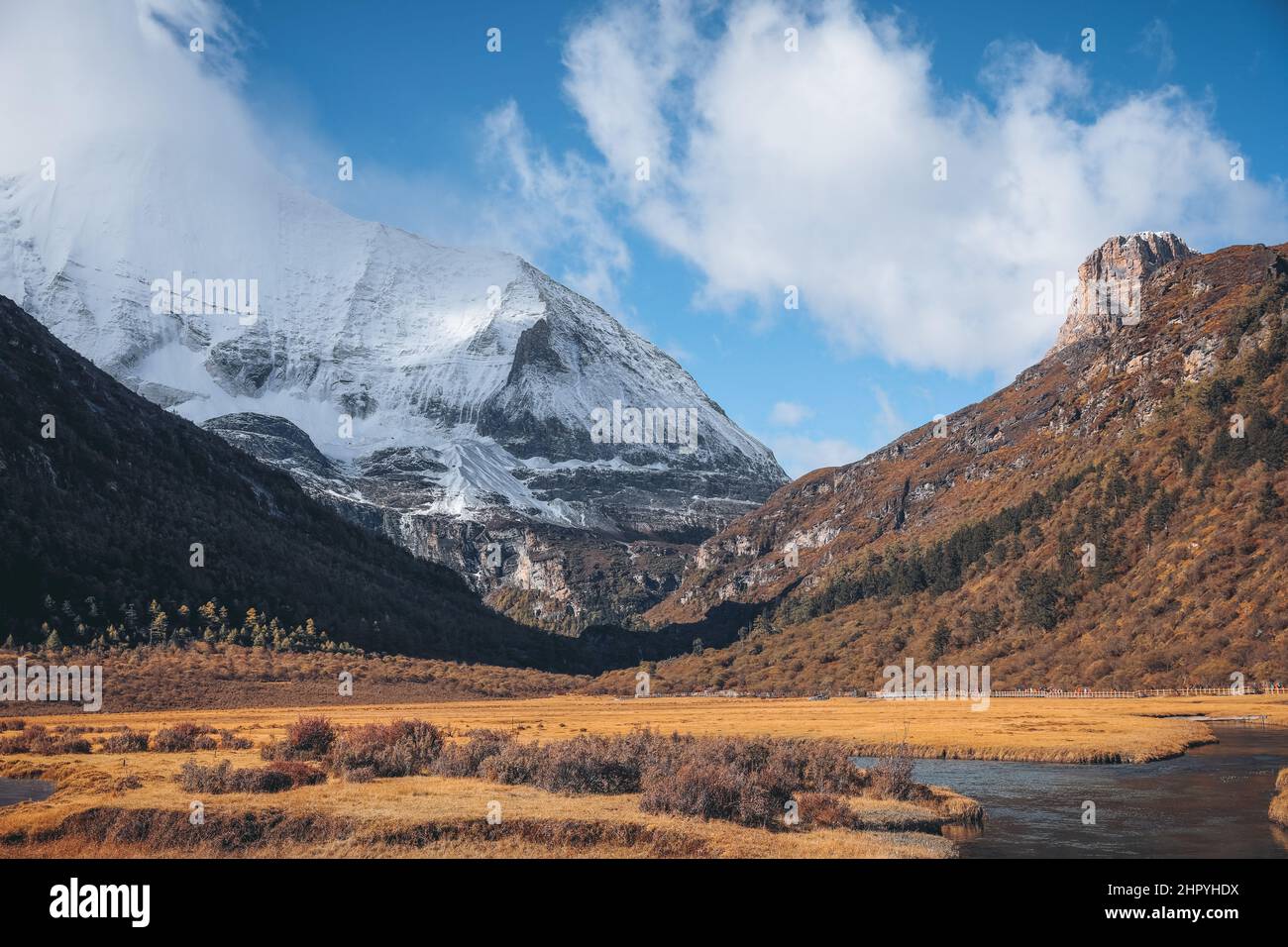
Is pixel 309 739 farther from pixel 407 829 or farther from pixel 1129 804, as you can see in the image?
pixel 1129 804

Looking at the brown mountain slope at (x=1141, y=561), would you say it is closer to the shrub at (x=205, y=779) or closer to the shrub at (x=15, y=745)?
the shrub at (x=205, y=779)

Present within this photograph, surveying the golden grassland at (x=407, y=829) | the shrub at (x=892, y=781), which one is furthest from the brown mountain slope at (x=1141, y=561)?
the golden grassland at (x=407, y=829)

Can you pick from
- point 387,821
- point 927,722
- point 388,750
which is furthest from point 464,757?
point 927,722

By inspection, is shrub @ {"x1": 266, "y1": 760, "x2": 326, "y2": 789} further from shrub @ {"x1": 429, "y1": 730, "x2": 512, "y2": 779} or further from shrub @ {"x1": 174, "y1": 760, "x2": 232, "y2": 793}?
shrub @ {"x1": 429, "y1": 730, "x2": 512, "y2": 779}

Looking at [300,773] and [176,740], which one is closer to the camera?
[300,773]

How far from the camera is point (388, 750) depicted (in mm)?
46062

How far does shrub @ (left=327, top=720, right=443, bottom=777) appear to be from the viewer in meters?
44.6

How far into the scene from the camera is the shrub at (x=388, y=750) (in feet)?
146

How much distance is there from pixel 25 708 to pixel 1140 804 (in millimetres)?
89490

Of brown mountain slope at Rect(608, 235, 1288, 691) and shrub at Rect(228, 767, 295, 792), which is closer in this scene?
shrub at Rect(228, 767, 295, 792)

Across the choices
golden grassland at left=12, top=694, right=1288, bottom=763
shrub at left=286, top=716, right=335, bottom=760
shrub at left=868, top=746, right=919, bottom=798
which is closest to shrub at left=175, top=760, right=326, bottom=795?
shrub at left=286, top=716, right=335, bottom=760

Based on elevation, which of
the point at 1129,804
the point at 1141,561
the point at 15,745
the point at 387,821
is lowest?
the point at 1129,804
